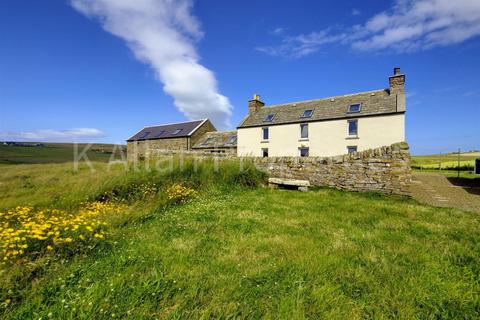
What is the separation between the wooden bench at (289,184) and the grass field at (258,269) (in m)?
3.14

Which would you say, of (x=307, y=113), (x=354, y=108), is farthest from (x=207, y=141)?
(x=354, y=108)

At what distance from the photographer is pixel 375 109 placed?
62.7 feet

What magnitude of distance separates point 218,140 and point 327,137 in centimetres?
1368

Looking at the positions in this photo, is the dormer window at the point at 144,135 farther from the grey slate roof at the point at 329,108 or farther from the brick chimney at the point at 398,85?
the brick chimney at the point at 398,85

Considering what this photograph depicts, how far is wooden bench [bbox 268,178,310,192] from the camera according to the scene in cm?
904

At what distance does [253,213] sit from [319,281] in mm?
3014

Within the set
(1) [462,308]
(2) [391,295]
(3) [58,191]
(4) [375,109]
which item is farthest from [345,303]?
(4) [375,109]

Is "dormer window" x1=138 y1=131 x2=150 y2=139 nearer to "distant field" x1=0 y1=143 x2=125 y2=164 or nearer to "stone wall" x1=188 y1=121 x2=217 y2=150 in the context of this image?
"distant field" x1=0 y1=143 x2=125 y2=164

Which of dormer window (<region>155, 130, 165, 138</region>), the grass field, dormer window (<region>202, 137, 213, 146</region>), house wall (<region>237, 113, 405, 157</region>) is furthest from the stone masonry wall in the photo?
dormer window (<region>155, 130, 165, 138</region>)

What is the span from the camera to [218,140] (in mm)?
29141

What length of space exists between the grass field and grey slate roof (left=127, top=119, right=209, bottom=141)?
25628mm

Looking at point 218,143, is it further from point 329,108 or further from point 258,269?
point 258,269

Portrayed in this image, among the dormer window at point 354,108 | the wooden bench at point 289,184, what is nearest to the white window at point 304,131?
the dormer window at point 354,108

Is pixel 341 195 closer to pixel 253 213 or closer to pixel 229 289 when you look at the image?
pixel 253 213
